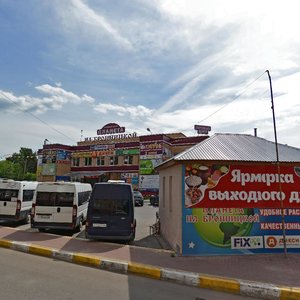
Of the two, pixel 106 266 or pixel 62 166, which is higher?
pixel 62 166

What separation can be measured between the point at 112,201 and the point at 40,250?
115 inches

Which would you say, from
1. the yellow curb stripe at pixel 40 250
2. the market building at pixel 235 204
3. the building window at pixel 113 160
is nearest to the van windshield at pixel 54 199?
the yellow curb stripe at pixel 40 250

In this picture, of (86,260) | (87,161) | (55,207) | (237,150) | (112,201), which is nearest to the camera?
(86,260)

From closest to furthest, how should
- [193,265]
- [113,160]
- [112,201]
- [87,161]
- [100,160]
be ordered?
1. [193,265]
2. [112,201]
3. [113,160]
4. [100,160]
5. [87,161]

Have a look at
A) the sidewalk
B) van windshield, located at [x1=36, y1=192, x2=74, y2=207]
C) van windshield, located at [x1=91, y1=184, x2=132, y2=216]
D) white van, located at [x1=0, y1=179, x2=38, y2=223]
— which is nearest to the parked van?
van windshield, located at [x1=91, y1=184, x2=132, y2=216]

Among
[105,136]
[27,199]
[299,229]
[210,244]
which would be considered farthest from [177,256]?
[105,136]

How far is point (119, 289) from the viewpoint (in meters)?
6.73

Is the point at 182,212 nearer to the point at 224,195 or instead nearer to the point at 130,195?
the point at 224,195

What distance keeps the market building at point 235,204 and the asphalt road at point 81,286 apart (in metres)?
2.74

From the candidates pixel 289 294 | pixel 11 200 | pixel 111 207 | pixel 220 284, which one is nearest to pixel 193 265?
pixel 220 284

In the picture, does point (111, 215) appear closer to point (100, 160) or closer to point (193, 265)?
point (193, 265)

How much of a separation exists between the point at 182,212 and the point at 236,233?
177 centimetres

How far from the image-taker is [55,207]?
13.5 meters

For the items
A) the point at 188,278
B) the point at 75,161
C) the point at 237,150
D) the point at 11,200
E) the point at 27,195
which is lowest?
Result: the point at 188,278
